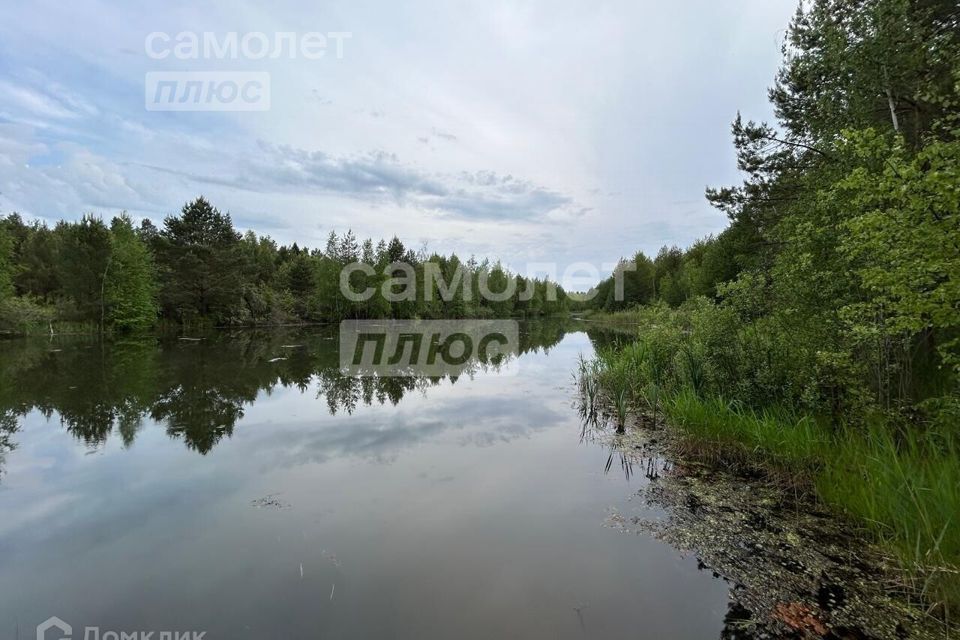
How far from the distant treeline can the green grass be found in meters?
33.9

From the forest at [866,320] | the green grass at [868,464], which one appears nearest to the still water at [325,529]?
the green grass at [868,464]

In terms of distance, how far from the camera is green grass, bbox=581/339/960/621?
3.41 meters

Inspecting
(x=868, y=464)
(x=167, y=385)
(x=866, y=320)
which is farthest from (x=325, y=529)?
(x=167, y=385)

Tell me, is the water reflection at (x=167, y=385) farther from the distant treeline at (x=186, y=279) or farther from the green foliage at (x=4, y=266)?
the distant treeline at (x=186, y=279)

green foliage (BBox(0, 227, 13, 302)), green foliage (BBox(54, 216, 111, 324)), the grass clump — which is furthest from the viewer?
green foliage (BBox(54, 216, 111, 324))

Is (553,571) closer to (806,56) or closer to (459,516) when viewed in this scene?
(459,516)

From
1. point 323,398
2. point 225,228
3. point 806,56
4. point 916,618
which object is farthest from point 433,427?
point 225,228

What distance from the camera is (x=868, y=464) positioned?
445 cm

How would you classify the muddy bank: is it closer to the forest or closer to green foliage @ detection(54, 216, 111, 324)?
the forest

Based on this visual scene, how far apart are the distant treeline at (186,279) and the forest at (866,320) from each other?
1345 inches

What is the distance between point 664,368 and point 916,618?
8528mm

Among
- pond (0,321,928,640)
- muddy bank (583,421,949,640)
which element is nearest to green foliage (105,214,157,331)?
pond (0,321,928,640)

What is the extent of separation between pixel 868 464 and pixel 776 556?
1477 mm

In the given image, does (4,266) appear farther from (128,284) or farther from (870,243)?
(870,243)
